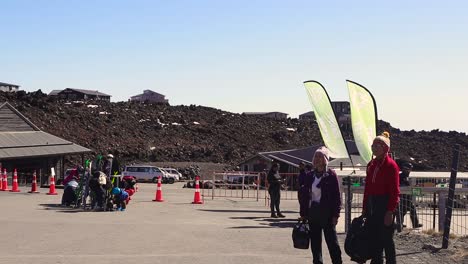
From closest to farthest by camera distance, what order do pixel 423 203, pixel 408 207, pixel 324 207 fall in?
pixel 324 207 < pixel 408 207 < pixel 423 203

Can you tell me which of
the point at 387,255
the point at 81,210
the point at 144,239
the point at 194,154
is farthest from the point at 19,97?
the point at 387,255

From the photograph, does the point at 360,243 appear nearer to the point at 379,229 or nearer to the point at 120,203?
the point at 379,229

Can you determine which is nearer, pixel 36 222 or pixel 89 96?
pixel 36 222

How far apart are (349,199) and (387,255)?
5.18 meters

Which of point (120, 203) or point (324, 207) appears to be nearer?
point (324, 207)

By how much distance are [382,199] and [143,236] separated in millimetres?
6231

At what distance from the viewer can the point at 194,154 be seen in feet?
269

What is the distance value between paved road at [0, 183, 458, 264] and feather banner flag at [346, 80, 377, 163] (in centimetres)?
334

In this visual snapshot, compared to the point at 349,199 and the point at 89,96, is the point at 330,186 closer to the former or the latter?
the point at 349,199

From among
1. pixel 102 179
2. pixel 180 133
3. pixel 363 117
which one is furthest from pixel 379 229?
pixel 180 133

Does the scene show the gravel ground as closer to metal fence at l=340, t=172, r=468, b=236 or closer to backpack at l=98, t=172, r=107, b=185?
metal fence at l=340, t=172, r=468, b=236

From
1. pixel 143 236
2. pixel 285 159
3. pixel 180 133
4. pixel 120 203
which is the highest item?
pixel 180 133

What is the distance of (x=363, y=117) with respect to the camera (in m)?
21.7

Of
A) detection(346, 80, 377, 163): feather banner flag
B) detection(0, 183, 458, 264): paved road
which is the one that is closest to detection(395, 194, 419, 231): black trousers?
detection(0, 183, 458, 264): paved road
